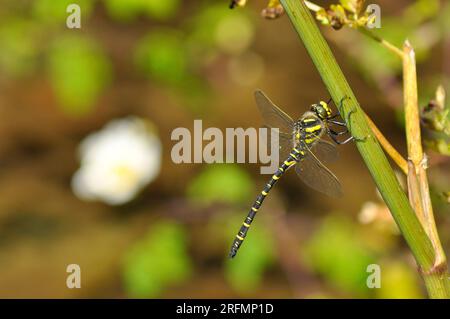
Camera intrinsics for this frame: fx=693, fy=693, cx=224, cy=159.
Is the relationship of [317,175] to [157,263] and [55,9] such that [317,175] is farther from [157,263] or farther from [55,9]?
[55,9]

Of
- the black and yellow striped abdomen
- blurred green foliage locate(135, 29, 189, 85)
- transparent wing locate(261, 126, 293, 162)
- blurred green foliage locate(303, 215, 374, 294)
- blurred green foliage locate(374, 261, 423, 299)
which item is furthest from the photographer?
blurred green foliage locate(135, 29, 189, 85)

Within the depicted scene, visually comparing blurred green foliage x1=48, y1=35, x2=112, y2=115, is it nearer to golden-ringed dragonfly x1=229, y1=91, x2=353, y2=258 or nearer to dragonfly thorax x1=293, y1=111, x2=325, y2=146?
golden-ringed dragonfly x1=229, y1=91, x2=353, y2=258

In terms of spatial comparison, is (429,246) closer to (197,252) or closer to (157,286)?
(157,286)

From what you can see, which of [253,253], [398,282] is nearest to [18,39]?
[253,253]

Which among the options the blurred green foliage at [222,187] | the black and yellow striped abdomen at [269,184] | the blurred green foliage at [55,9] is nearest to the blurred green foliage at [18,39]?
the blurred green foliage at [55,9]

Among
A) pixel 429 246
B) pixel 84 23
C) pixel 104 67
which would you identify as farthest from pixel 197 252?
pixel 429 246

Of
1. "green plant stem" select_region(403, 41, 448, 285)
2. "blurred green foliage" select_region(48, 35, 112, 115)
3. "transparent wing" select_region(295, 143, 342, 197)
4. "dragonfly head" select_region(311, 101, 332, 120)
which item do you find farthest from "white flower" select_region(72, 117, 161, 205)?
"green plant stem" select_region(403, 41, 448, 285)

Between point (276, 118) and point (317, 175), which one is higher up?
point (276, 118)
